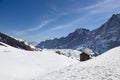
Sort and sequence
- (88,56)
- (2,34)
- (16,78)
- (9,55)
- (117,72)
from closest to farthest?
(117,72) < (16,78) < (9,55) < (88,56) < (2,34)

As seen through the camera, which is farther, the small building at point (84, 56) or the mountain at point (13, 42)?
the mountain at point (13, 42)

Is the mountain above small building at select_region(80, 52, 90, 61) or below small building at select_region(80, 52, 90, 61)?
above

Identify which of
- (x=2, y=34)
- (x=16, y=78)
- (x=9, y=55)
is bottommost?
(x=16, y=78)

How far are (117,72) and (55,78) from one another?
288 inches

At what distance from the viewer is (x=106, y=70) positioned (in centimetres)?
2712

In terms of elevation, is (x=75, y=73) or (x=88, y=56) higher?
(x=88, y=56)

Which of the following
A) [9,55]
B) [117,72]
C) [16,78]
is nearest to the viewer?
[117,72]

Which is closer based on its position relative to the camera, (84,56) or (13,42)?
(84,56)

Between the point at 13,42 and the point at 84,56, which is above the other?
the point at 13,42

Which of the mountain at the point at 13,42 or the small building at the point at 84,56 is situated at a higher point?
the mountain at the point at 13,42

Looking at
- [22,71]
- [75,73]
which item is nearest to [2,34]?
[22,71]

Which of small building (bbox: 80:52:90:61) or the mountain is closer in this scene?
small building (bbox: 80:52:90:61)

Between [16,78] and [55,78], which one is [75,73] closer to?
[55,78]

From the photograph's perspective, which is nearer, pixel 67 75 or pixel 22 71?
pixel 67 75
